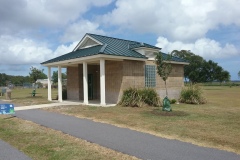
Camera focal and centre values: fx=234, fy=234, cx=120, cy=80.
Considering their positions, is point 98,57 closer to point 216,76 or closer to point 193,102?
point 193,102

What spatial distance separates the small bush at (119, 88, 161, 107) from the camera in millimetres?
15016

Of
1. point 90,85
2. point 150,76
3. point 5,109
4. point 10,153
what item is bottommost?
point 10,153

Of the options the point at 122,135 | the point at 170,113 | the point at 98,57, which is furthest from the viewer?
the point at 98,57

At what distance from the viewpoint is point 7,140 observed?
695cm

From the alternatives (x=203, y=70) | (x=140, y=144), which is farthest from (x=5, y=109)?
(x=203, y=70)

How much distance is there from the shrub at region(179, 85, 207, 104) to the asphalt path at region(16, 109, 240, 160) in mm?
10912

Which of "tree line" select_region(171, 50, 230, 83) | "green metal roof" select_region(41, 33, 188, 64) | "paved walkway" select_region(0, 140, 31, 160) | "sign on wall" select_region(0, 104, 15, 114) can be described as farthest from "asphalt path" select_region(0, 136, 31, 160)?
"tree line" select_region(171, 50, 230, 83)

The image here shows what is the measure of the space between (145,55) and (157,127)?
10194 mm

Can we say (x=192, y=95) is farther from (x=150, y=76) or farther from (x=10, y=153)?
(x=10, y=153)

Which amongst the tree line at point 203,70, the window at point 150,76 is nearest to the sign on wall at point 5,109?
the window at point 150,76

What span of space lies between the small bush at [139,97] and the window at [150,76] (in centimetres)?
258

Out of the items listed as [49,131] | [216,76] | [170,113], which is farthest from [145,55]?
[216,76]

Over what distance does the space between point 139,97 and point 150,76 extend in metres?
3.71

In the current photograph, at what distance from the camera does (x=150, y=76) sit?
18.3 meters
